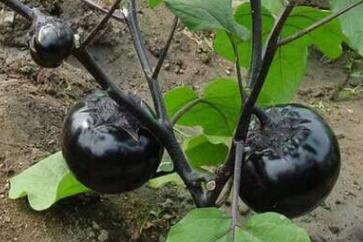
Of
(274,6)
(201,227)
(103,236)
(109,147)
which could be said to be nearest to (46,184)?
(103,236)

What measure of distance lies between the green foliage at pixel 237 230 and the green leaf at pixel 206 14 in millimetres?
228

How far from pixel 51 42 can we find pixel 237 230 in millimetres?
321

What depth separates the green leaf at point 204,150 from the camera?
1.44 m

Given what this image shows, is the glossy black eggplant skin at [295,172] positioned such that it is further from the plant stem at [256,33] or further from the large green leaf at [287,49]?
the large green leaf at [287,49]

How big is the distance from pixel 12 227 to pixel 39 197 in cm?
6

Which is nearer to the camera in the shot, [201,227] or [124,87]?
[201,227]

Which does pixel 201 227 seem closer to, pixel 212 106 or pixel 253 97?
pixel 253 97

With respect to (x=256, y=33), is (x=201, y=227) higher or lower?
lower

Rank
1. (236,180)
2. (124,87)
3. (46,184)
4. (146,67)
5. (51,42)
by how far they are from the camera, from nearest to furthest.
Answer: (51,42) < (236,180) < (146,67) < (46,184) < (124,87)

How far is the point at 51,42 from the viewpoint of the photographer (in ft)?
3.27

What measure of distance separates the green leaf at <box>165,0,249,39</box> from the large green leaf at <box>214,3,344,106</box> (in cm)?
33

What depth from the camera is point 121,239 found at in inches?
54.8

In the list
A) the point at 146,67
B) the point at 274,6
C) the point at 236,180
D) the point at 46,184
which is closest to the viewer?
the point at 236,180

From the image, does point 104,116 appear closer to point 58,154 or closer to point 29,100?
point 58,154
